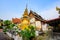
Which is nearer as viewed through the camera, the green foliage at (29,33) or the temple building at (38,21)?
the green foliage at (29,33)

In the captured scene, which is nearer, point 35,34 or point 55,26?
point 55,26

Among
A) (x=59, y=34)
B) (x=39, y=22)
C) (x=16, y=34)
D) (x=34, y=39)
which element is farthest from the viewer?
(x=39, y=22)

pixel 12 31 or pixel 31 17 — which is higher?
pixel 31 17

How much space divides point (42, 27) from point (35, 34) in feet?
15.6

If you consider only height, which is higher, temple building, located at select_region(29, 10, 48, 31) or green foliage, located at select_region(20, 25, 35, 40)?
temple building, located at select_region(29, 10, 48, 31)

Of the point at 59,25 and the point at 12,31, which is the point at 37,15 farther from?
the point at 59,25

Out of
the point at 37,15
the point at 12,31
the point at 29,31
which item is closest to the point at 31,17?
the point at 37,15

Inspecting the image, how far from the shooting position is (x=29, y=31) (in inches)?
795

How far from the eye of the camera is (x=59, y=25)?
590 inches

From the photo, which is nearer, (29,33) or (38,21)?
(29,33)

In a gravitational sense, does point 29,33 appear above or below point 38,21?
below

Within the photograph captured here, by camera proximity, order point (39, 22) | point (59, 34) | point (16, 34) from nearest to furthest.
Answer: point (59, 34)
point (16, 34)
point (39, 22)

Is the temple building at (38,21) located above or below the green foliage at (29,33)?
above

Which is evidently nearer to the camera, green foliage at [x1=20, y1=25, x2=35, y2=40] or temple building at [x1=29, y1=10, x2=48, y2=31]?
green foliage at [x1=20, y1=25, x2=35, y2=40]
